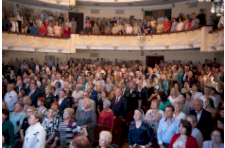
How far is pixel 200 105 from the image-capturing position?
4188 millimetres

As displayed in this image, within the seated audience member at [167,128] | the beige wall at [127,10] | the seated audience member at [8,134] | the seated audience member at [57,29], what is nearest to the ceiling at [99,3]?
the beige wall at [127,10]

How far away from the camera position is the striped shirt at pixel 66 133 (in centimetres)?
389

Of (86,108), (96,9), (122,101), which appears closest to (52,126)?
(86,108)

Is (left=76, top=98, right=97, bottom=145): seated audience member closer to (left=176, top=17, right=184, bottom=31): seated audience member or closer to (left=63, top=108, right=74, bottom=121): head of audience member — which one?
(left=63, top=108, right=74, bottom=121): head of audience member

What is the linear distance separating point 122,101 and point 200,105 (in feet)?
5.88

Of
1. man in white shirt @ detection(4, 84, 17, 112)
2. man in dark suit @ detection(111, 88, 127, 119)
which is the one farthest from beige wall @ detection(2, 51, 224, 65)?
man in dark suit @ detection(111, 88, 127, 119)

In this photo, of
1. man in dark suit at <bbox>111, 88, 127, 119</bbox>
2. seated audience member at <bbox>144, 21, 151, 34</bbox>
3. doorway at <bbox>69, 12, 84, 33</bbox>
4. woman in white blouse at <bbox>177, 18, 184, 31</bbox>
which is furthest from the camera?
doorway at <bbox>69, 12, 84, 33</bbox>

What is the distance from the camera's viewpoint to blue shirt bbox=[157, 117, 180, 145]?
145 inches

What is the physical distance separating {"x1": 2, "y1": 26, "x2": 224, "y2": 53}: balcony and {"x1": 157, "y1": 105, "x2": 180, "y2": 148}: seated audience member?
6.82 meters

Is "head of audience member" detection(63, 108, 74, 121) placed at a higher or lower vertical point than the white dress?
higher

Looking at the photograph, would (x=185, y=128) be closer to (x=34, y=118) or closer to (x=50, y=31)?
(x=34, y=118)

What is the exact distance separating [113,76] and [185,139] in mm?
7057

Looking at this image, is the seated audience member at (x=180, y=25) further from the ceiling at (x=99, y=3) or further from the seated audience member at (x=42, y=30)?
the seated audience member at (x=42, y=30)

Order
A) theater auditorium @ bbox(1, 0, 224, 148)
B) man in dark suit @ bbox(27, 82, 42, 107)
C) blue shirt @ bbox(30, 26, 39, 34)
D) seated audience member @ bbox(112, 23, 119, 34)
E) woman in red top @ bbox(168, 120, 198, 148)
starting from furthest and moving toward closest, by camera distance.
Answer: seated audience member @ bbox(112, 23, 119, 34)
blue shirt @ bbox(30, 26, 39, 34)
man in dark suit @ bbox(27, 82, 42, 107)
theater auditorium @ bbox(1, 0, 224, 148)
woman in red top @ bbox(168, 120, 198, 148)
